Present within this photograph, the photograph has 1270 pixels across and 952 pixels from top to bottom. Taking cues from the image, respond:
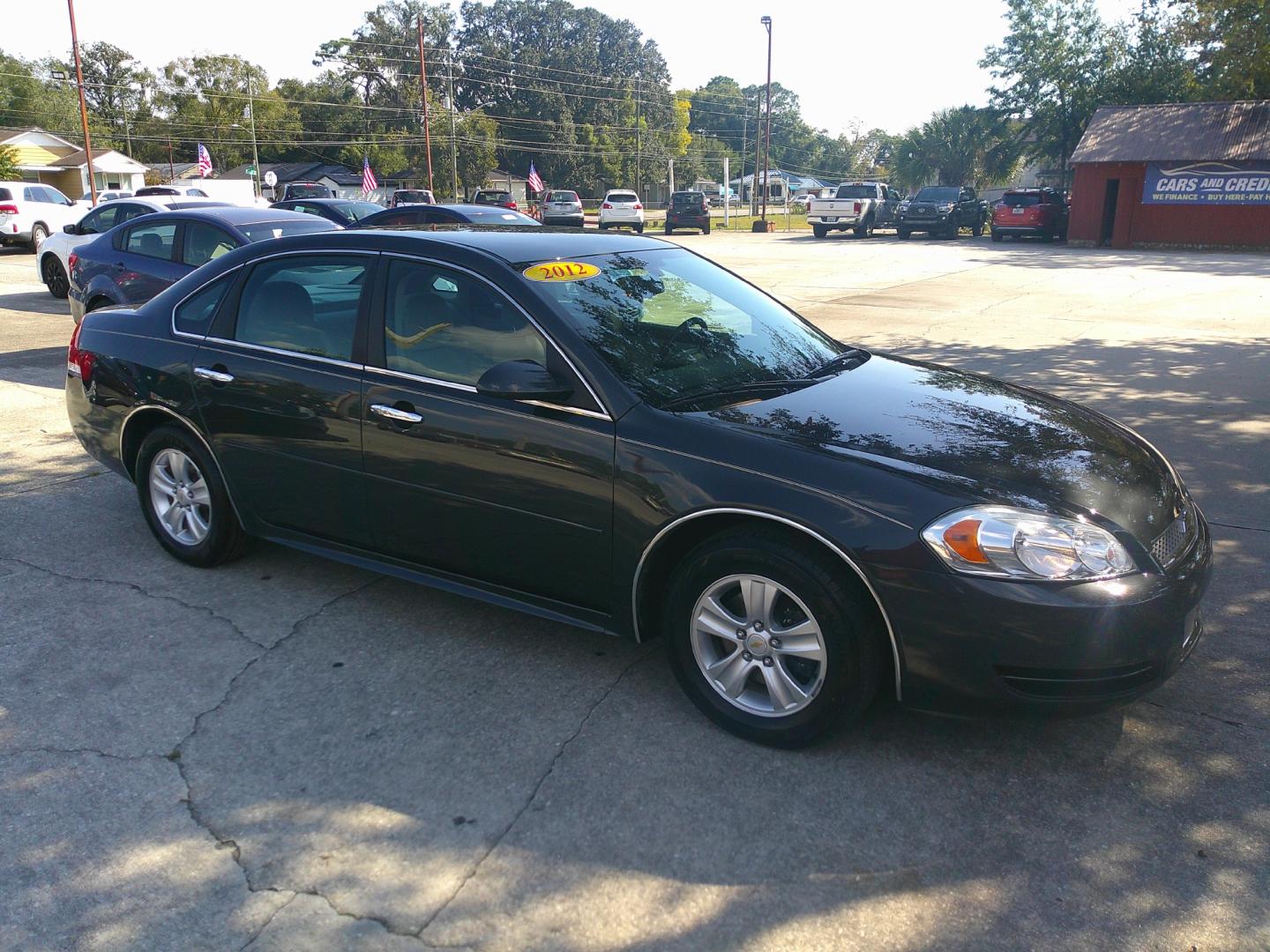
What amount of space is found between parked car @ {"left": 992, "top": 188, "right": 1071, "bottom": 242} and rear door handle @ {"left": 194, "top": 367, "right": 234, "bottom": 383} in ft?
110

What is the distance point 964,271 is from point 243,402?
19962mm

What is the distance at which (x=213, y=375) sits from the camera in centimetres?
464

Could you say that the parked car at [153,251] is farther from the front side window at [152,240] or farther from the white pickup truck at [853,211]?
the white pickup truck at [853,211]

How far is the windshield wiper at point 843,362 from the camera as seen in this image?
4.33 m

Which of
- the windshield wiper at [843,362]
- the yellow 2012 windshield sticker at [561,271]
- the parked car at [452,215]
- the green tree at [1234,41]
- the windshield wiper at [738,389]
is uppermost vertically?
the green tree at [1234,41]

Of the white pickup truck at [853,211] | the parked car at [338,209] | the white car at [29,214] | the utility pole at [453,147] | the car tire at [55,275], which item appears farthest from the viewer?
the utility pole at [453,147]

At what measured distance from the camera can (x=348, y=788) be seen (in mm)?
3225

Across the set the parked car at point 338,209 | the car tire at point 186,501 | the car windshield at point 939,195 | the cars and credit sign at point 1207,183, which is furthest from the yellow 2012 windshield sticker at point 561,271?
the car windshield at point 939,195

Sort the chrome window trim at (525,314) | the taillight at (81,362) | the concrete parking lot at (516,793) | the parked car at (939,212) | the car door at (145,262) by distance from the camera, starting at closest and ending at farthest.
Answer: the concrete parking lot at (516,793) < the chrome window trim at (525,314) < the taillight at (81,362) < the car door at (145,262) < the parked car at (939,212)

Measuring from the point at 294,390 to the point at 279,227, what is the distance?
23.7ft

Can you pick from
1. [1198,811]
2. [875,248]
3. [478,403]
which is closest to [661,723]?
[478,403]

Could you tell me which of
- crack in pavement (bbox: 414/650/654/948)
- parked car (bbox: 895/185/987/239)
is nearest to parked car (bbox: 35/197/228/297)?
crack in pavement (bbox: 414/650/654/948)

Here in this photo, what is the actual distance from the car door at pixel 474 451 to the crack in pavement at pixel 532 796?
0.37 meters

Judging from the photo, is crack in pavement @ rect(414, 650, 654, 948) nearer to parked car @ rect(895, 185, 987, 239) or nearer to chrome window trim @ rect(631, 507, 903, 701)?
chrome window trim @ rect(631, 507, 903, 701)
